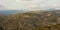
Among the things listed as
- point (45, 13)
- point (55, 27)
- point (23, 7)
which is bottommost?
point (55, 27)

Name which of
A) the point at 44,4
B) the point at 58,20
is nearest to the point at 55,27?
the point at 58,20

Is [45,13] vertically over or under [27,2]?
under

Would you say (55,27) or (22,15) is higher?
(22,15)

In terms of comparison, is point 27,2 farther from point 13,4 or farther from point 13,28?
point 13,28

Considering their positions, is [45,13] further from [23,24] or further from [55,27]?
[23,24]

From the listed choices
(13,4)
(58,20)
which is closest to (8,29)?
(13,4)

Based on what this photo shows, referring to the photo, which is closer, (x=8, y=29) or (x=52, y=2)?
(x=8, y=29)
